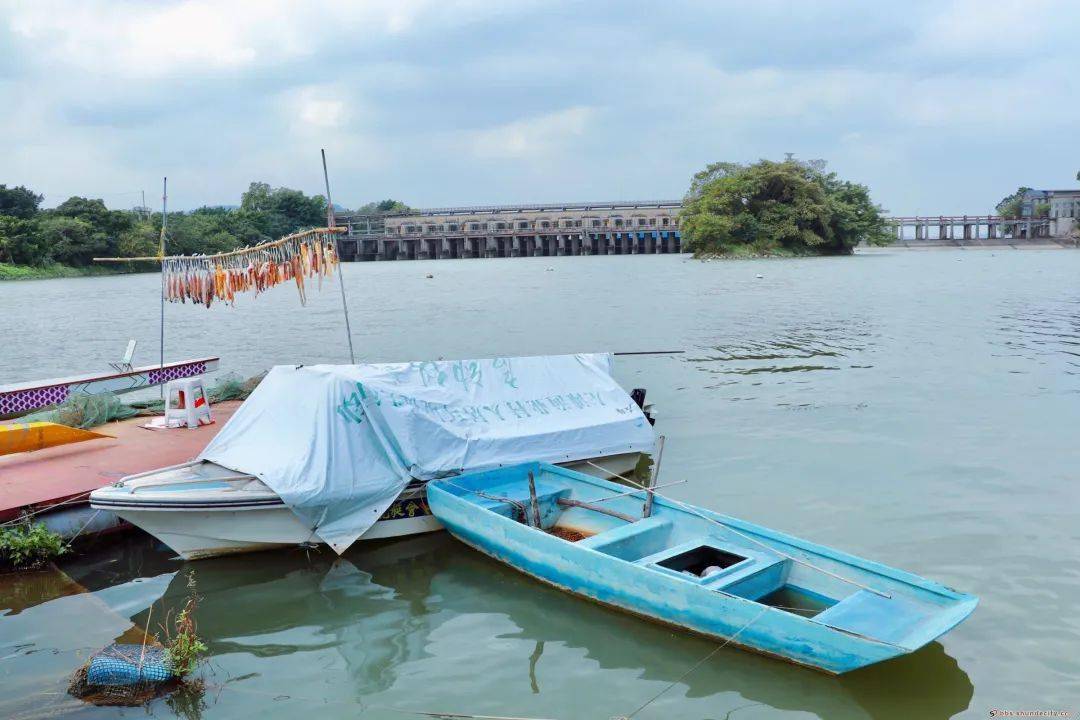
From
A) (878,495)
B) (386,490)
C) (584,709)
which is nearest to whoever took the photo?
(584,709)

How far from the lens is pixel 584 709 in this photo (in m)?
6.66

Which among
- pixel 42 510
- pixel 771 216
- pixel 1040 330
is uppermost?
pixel 771 216

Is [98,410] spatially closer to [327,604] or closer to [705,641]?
[327,604]

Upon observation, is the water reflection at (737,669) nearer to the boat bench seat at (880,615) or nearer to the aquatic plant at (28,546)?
the boat bench seat at (880,615)

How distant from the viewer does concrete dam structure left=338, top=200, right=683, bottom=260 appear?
405 ft

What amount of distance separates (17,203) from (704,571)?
8721 centimetres

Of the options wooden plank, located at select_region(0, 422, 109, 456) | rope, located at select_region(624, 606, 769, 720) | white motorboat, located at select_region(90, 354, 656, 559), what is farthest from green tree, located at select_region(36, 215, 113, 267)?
rope, located at select_region(624, 606, 769, 720)

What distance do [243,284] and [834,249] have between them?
277ft

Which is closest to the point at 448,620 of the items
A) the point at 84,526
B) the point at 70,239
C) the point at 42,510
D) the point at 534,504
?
the point at 534,504

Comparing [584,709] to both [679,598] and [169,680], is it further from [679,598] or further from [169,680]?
[169,680]

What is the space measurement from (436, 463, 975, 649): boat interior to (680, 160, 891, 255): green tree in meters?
75.9

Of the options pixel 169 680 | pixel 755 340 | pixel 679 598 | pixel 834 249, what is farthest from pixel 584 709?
pixel 834 249

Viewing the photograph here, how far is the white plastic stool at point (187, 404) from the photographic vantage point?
13156 millimetres

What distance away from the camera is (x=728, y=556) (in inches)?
325
